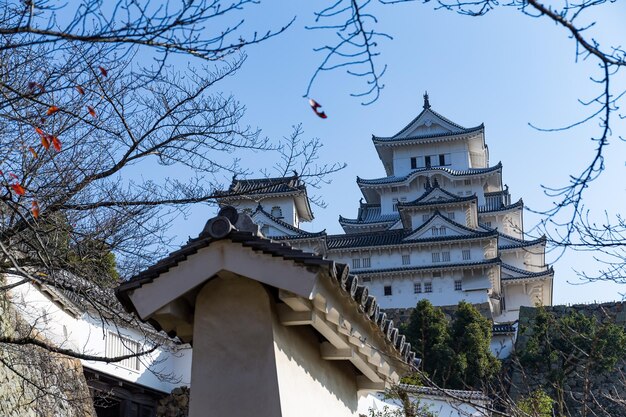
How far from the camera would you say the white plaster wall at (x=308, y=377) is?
5.74 metres

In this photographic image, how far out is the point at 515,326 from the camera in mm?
40781

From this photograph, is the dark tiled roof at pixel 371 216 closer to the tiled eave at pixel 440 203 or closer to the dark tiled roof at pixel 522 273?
the tiled eave at pixel 440 203

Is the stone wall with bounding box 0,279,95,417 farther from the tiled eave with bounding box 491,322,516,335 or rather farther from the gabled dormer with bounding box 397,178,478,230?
the gabled dormer with bounding box 397,178,478,230

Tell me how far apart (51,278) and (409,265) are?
38402 millimetres

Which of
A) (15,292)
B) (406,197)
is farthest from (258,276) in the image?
(406,197)

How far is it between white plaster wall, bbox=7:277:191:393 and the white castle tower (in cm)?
1906

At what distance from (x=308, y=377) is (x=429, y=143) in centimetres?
5104

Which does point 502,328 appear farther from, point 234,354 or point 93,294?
point 234,354

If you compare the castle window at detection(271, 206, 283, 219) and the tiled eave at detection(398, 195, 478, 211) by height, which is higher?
the castle window at detection(271, 206, 283, 219)

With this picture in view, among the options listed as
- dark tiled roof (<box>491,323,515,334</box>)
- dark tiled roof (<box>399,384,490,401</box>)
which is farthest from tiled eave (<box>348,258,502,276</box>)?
dark tiled roof (<box>399,384,490,401</box>)

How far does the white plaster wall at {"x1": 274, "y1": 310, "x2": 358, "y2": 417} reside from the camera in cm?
574

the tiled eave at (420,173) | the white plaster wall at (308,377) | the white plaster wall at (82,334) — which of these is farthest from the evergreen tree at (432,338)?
the white plaster wall at (308,377)

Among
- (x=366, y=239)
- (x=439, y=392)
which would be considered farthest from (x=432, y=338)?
(x=439, y=392)

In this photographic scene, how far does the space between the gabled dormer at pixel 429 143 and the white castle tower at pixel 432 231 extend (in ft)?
0.20
